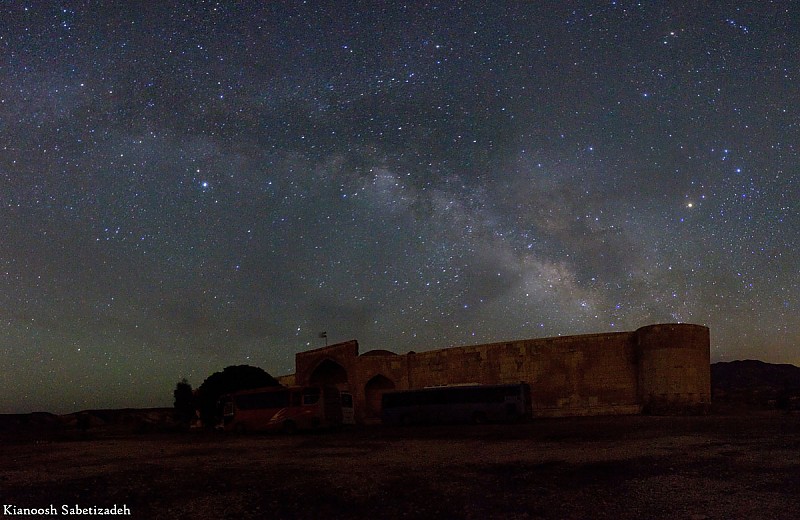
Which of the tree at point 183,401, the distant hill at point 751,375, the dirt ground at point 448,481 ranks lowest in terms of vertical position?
the distant hill at point 751,375

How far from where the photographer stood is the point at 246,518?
7.34 meters

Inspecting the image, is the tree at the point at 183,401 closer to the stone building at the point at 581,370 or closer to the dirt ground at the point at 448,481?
the stone building at the point at 581,370

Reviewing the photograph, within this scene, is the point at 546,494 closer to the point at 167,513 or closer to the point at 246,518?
the point at 246,518

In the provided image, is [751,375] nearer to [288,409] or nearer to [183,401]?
[183,401]

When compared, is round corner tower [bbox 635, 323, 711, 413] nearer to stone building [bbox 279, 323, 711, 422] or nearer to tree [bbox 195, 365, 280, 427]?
stone building [bbox 279, 323, 711, 422]

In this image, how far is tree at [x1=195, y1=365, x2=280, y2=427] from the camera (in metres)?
38.9

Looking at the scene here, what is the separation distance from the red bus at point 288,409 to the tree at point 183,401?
21.8 m

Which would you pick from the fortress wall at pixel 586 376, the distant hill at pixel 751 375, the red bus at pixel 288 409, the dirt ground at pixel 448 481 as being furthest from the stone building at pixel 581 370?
the distant hill at pixel 751 375

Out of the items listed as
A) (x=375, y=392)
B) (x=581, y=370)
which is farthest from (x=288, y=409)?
(x=581, y=370)

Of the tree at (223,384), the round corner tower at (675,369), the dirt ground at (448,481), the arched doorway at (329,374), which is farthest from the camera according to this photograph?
the arched doorway at (329,374)

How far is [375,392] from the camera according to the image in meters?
37.5

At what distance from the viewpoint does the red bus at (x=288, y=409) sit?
23922 mm

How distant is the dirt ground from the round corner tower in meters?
13.3

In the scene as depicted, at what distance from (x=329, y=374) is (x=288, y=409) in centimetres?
1772
